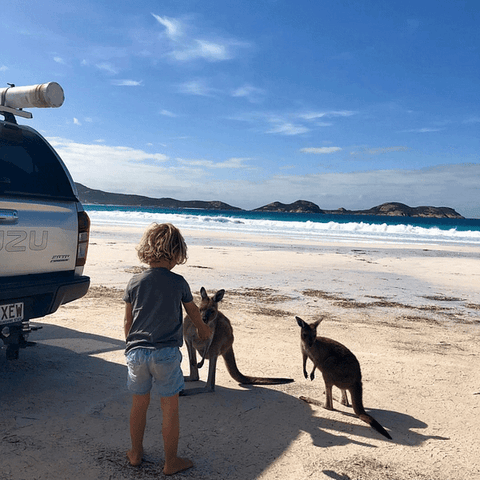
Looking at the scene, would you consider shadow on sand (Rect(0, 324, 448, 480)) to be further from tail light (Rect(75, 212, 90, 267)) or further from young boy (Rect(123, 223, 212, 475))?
tail light (Rect(75, 212, 90, 267))

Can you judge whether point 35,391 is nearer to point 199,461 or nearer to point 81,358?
point 81,358

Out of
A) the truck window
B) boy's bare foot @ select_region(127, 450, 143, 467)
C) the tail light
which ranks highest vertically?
the truck window

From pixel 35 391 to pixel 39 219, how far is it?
59.1 inches

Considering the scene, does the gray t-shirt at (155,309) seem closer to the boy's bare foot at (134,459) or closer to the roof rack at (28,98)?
the boy's bare foot at (134,459)

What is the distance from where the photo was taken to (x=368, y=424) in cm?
370

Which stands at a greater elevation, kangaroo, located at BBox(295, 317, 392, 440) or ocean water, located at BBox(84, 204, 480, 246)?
ocean water, located at BBox(84, 204, 480, 246)

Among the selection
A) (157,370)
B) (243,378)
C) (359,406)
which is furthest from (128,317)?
(359,406)

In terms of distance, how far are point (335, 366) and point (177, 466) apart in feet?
5.00

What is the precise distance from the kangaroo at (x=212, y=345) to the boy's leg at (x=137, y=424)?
1.05 meters

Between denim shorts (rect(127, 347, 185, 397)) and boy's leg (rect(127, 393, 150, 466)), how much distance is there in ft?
0.18

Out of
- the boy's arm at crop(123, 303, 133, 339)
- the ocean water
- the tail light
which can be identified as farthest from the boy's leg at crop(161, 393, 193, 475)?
the ocean water

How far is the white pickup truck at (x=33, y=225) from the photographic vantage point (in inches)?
141

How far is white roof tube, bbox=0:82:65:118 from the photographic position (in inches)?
175

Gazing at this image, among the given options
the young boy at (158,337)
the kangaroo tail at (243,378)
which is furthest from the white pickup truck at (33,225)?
the kangaroo tail at (243,378)
